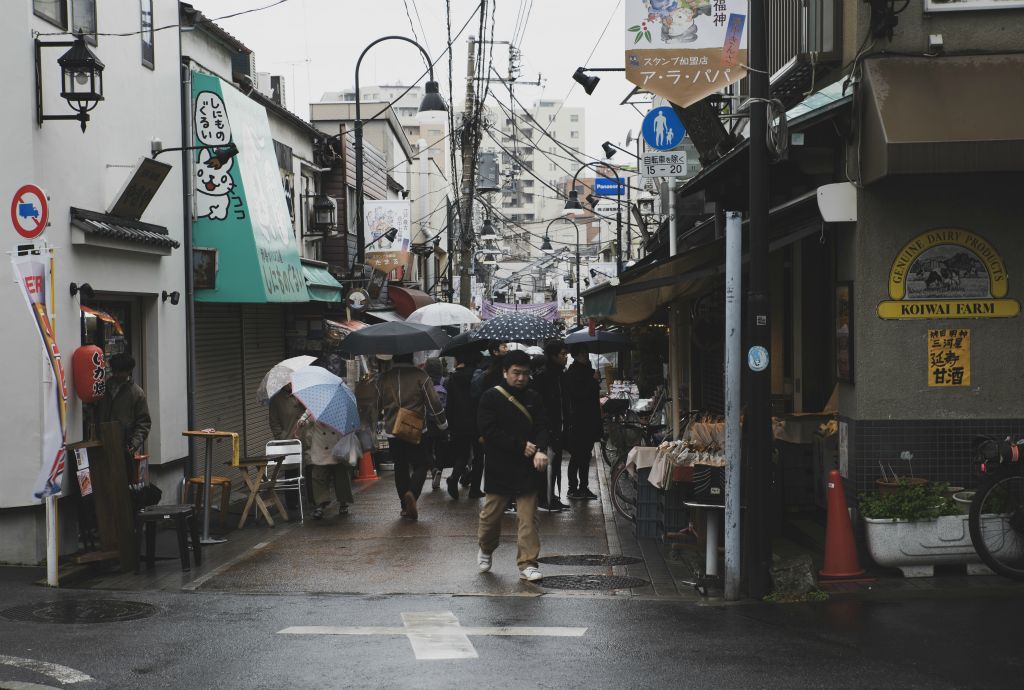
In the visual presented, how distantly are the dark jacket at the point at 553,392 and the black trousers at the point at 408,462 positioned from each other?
187 cm

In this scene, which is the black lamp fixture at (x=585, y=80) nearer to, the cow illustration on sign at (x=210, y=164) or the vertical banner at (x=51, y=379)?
the cow illustration on sign at (x=210, y=164)

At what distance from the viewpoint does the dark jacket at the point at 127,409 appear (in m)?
11.8

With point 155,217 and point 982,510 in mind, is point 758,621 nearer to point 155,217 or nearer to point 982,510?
point 982,510

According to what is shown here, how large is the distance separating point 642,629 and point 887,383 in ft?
10.9

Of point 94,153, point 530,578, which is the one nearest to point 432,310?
point 94,153

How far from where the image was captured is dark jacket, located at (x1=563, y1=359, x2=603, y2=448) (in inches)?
606

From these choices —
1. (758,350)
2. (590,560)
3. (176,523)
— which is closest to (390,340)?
(176,523)

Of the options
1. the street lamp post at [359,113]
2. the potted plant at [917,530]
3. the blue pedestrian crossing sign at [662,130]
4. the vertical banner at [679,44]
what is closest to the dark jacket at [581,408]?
the blue pedestrian crossing sign at [662,130]

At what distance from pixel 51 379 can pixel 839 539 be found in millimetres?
6833

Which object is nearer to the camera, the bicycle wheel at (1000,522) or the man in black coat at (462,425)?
the bicycle wheel at (1000,522)

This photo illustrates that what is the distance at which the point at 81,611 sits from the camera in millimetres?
8812

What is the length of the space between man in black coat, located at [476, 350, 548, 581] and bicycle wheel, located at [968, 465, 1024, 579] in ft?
11.8

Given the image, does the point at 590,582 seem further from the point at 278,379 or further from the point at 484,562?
the point at 278,379

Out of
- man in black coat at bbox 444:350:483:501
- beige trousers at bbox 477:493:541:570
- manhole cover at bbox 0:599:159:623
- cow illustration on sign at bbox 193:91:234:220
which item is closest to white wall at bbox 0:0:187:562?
cow illustration on sign at bbox 193:91:234:220
